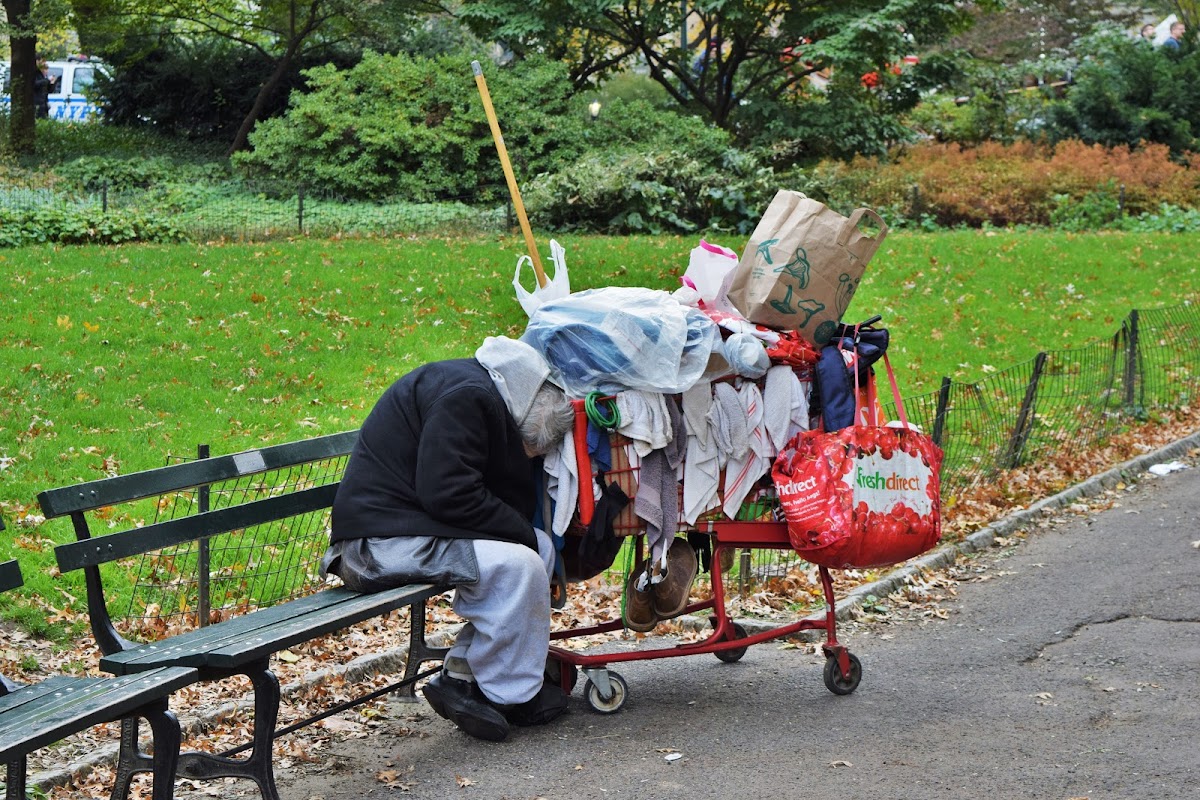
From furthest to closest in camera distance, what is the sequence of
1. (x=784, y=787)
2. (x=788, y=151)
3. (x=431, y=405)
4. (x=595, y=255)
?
(x=788, y=151), (x=595, y=255), (x=431, y=405), (x=784, y=787)

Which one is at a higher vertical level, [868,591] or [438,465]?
[438,465]

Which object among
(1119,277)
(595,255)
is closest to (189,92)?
(595,255)

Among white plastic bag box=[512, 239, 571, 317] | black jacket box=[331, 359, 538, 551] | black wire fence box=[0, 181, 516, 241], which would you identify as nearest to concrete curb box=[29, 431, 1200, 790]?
black jacket box=[331, 359, 538, 551]

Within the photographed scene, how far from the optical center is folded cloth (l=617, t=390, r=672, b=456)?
4.85 metres

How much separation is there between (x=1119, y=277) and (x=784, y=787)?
13.0 metres

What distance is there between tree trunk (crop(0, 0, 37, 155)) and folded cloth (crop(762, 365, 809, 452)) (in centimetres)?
2174

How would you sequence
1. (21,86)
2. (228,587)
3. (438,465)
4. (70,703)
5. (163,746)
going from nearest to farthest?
(70,703) → (163,746) → (438,465) → (228,587) → (21,86)

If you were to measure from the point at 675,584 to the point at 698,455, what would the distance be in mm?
530

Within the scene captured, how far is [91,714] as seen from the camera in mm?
3354

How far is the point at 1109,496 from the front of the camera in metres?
8.86

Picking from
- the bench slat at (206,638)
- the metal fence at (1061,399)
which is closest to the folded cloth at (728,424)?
the bench slat at (206,638)

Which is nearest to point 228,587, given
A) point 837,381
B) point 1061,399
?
point 837,381

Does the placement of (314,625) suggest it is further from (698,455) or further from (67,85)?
(67,85)

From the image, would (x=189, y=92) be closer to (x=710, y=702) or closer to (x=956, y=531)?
(x=956, y=531)
